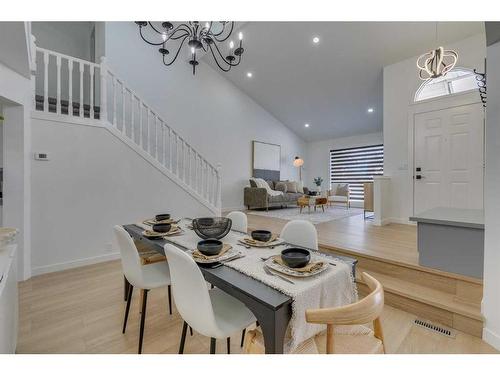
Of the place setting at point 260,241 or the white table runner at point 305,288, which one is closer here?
the white table runner at point 305,288

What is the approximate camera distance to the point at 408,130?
4297 millimetres

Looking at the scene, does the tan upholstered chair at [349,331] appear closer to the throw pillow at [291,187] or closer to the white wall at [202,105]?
the white wall at [202,105]

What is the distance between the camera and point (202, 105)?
234 inches

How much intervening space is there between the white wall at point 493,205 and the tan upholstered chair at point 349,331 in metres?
1.20

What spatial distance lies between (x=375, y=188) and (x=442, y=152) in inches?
46.7

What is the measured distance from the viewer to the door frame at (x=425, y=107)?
3.67m

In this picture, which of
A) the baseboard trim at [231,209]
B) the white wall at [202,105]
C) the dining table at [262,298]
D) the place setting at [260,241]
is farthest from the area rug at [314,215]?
the dining table at [262,298]

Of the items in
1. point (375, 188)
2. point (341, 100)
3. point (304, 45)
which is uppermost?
point (304, 45)

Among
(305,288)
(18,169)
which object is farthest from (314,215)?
(18,169)

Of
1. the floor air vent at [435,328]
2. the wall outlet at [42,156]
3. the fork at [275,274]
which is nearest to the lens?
the fork at [275,274]

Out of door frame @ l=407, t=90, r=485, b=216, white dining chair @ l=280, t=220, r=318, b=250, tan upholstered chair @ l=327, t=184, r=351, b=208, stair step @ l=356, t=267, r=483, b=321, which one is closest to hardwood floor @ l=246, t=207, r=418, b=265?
stair step @ l=356, t=267, r=483, b=321

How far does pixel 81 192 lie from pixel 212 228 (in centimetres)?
246
